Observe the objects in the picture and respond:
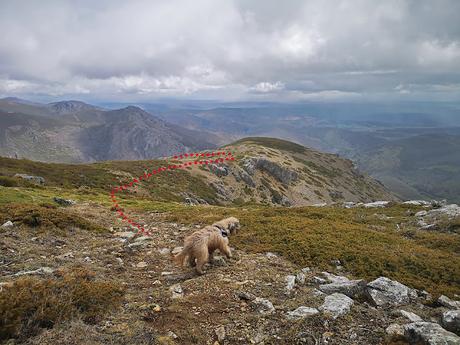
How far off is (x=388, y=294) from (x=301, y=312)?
146 inches

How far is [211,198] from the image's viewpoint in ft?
264

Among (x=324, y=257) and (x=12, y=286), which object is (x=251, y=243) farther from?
(x=12, y=286)

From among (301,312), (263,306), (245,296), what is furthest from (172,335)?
(301,312)

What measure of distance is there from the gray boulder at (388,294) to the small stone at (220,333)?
5.18 metres

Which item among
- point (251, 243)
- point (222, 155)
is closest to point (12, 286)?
point (251, 243)

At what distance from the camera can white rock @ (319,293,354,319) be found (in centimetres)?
873

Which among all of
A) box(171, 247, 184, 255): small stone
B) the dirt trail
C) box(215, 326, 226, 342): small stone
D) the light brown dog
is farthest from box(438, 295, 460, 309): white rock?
box(171, 247, 184, 255): small stone

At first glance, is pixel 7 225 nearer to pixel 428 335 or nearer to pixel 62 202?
pixel 62 202

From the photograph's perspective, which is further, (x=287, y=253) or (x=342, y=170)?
(x=342, y=170)

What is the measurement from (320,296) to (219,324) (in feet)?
12.2

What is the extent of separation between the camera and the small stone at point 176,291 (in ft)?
31.4

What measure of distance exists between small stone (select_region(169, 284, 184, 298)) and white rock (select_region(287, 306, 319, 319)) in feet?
11.0

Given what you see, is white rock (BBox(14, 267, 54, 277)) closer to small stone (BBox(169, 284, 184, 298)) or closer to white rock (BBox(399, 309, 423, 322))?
small stone (BBox(169, 284, 184, 298))

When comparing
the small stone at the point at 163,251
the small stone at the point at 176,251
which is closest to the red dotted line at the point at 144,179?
the small stone at the point at 163,251
